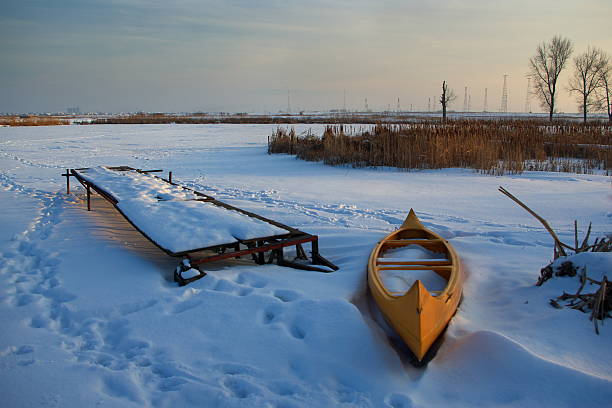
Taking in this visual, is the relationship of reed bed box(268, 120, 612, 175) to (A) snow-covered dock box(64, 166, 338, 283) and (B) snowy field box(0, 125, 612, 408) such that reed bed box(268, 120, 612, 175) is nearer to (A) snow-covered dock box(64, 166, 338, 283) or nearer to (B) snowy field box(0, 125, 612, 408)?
(B) snowy field box(0, 125, 612, 408)

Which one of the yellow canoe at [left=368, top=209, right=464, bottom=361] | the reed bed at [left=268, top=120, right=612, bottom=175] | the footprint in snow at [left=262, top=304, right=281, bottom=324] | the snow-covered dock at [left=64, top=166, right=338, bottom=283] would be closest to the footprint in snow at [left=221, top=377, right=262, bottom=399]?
the footprint in snow at [left=262, top=304, right=281, bottom=324]

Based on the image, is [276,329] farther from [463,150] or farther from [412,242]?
[463,150]

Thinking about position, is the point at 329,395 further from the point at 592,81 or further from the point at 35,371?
the point at 592,81

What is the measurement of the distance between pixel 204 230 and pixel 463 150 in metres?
8.58

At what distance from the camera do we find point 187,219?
476 cm

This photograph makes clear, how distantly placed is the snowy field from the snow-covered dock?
0.70ft

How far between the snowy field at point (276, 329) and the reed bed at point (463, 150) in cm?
501

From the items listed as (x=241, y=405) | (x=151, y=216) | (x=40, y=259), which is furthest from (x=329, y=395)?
(x=40, y=259)

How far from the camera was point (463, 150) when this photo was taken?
11.2 m

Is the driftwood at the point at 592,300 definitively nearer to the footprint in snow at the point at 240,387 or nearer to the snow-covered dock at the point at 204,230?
the snow-covered dock at the point at 204,230

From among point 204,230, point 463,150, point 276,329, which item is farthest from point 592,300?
point 463,150

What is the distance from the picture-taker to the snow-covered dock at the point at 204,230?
405 cm

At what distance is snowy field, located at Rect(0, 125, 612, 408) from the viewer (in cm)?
241

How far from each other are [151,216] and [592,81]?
43.4m
